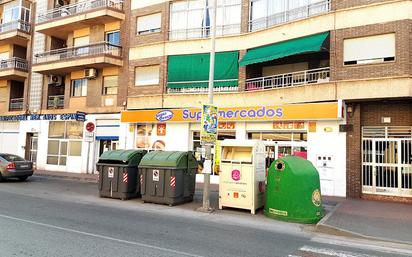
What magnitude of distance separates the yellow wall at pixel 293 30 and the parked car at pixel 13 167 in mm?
8756

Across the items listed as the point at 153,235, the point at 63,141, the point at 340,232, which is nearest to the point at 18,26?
the point at 63,141

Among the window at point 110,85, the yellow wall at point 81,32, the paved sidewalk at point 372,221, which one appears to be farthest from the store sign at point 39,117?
the paved sidewalk at point 372,221

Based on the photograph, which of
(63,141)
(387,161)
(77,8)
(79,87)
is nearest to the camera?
(387,161)

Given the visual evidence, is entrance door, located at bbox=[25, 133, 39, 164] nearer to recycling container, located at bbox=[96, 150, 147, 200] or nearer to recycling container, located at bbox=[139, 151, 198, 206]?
recycling container, located at bbox=[96, 150, 147, 200]

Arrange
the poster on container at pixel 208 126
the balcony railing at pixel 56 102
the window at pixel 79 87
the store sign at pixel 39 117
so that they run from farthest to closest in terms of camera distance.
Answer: the balcony railing at pixel 56 102, the window at pixel 79 87, the store sign at pixel 39 117, the poster on container at pixel 208 126

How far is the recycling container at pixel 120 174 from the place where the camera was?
1270cm

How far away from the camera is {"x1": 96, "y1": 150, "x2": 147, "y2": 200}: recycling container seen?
41.7ft

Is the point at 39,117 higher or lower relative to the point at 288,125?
higher

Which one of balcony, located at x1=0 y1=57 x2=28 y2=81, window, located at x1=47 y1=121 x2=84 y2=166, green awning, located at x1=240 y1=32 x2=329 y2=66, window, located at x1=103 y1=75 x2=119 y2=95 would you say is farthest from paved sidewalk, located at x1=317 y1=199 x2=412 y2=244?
balcony, located at x1=0 y1=57 x2=28 y2=81

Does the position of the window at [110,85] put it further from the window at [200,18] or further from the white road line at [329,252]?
the white road line at [329,252]

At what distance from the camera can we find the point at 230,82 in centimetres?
1861

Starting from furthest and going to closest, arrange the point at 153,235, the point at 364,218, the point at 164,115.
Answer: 1. the point at 164,115
2. the point at 364,218
3. the point at 153,235

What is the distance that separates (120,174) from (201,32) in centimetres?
1050

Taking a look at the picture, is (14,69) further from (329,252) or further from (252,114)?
(329,252)
